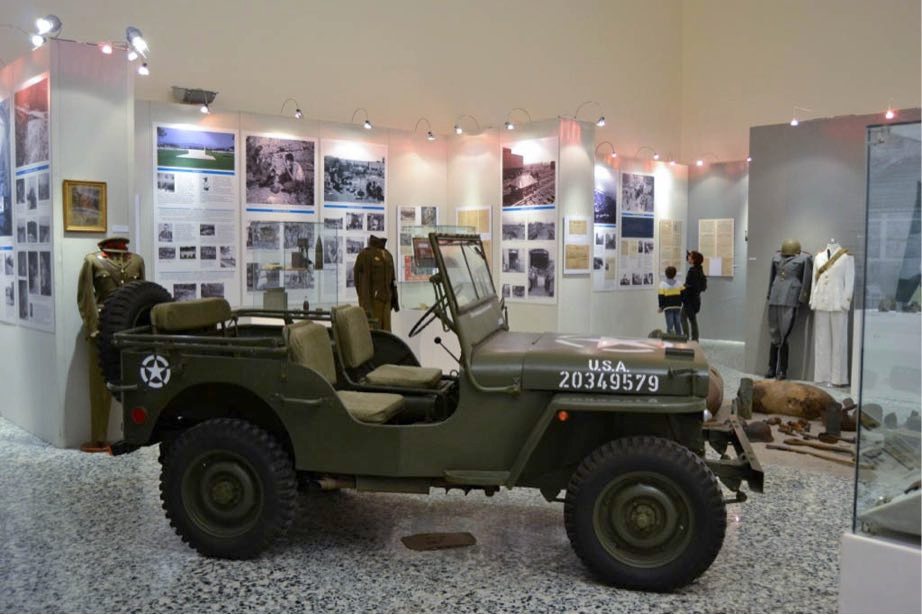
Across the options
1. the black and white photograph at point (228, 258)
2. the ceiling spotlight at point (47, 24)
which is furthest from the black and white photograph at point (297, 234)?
the ceiling spotlight at point (47, 24)

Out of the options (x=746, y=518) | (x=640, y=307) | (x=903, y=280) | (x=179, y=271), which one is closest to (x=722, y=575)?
(x=746, y=518)

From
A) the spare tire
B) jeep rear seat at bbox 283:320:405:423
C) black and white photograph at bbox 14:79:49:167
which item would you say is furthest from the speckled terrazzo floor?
black and white photograph at bbox 14:79:49:167

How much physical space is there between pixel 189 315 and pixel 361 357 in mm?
973

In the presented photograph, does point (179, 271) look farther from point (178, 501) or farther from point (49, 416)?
point (178, 501)

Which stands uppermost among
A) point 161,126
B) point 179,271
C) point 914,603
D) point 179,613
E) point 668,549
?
point 161,126

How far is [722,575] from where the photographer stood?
396cm

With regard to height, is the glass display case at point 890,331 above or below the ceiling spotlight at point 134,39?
below

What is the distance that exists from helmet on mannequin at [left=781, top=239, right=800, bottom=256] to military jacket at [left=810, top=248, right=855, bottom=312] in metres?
0.39

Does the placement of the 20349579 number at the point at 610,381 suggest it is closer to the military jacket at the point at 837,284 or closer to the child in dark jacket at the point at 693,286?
the military jacket at the point at 837,284

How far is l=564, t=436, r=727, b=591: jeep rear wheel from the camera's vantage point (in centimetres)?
367

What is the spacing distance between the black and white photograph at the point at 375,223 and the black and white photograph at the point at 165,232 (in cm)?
250

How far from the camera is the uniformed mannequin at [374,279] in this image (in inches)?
365

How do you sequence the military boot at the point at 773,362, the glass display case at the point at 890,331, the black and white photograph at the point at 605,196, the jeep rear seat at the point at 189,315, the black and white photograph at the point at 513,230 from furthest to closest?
the black and white photograph at the point at 605,196 < the black and white photograph at the point at 513,230 < the military boot at the point at 773,362 < the jeep rear seat at the point at 189,315 < the glass display case at the point at 890,331

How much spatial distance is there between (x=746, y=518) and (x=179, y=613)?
119 inches
